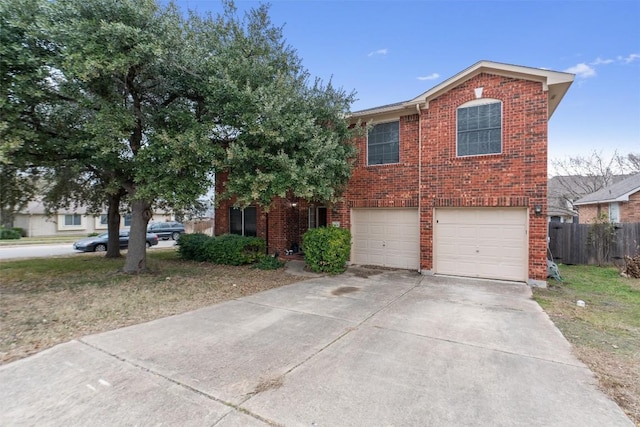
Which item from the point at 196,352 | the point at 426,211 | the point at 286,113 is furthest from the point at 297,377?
the point at 426,211

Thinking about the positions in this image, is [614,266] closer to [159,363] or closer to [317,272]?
[317,272]

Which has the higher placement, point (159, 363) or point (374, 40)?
point (374, 40)

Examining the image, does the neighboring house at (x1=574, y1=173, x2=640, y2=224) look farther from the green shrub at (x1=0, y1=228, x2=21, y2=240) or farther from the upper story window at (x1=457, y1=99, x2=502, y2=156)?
the green shrub at (x1=0, y1=228, x2=21, y2=240)

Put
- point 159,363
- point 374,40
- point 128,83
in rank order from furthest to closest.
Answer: point 374,40, point 128,83, point 159,363

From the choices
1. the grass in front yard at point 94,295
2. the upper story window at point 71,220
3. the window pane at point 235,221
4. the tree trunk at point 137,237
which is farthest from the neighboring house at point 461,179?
the upper story window at point 71,220

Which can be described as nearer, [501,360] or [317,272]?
[501,360]

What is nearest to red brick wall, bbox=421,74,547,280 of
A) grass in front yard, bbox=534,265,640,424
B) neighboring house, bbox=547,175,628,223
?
grass in front yard, bbox=534,265,640,424

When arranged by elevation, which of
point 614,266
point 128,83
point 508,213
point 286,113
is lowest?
point 614,266

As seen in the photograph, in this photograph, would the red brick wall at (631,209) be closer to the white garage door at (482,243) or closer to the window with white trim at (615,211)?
the window with white trim at (615,211)

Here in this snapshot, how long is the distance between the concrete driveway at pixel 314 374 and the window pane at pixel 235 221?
27.4ft

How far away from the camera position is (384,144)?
33.4 ft

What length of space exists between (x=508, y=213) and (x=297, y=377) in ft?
25.0

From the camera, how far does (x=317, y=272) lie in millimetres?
9641

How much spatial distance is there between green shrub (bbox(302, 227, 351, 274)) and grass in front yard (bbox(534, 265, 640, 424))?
5026mm
